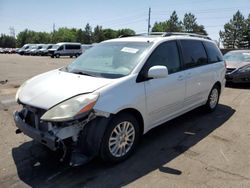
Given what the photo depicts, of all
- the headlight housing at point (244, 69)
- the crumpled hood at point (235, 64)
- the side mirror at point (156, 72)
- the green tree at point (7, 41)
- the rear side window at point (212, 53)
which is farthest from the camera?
the green tree at point (7, 41)

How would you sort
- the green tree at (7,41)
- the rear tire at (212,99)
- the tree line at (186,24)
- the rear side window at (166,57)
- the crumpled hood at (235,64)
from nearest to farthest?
the rear side window at (166,57), the rear tire at (212,99), the crumpled hood at (235,64), the tree line at (186,24), the green tree at (7,41)

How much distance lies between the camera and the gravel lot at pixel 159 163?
3.35 m

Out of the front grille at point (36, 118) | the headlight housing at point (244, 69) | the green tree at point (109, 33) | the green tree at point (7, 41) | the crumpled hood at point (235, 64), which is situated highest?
the green tree at point (109, 33)

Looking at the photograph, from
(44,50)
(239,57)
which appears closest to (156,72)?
(239,57)

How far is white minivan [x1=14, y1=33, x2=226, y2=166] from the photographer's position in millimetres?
3336

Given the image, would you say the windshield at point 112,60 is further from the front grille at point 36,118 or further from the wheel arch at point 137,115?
the front grille at point 36,118

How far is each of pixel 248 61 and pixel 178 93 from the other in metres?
7.19

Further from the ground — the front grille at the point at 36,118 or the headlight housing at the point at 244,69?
the headlight housing at the point at 244,69

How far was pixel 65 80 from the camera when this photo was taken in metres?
3.91

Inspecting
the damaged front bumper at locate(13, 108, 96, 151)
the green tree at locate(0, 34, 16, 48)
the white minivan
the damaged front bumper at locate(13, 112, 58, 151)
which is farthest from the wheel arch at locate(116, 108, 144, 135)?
the green tree at locate(0, 34, 16, 48)

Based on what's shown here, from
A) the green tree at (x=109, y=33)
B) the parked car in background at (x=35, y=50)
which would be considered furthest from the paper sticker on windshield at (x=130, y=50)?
the green tree at (x=109, y=33)

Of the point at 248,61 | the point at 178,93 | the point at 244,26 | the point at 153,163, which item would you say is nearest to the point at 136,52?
the point at 178,93

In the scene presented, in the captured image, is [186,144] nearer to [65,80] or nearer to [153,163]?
[153,163]

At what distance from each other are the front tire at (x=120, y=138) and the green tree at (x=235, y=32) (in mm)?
86043
